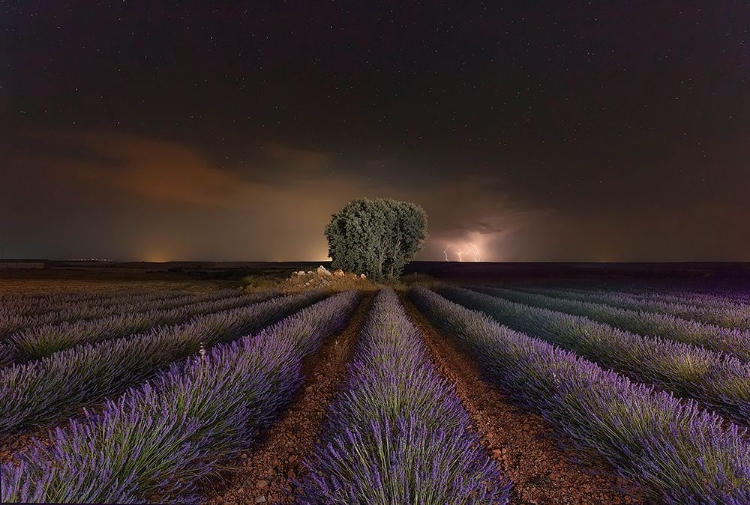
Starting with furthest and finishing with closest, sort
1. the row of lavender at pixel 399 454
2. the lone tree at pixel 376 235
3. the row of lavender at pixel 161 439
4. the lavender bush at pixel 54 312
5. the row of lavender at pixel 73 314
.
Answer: the lone tree at pixel 376 235 < the lavender bush at pixel 54 312 < the row of lavender at pixel 73 314 < the row of lavender at pixel 399 454 < the row of lavender at pixel 161 439

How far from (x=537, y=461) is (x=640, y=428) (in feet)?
2.77

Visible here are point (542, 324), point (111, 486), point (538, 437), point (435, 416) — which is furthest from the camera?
point (542, 324)

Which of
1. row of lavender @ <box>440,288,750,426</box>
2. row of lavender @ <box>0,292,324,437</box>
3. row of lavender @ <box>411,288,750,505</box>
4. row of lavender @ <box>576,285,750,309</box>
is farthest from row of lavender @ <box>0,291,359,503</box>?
row of lavender @ <box>576,285,750,309</box>

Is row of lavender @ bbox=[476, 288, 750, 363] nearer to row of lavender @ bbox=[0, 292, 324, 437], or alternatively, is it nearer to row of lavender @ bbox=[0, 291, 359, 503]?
row of lavender @ bbox=[0, 291, 359, 503]

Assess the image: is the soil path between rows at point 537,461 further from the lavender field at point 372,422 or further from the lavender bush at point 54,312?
the lavender bush at point 54,312

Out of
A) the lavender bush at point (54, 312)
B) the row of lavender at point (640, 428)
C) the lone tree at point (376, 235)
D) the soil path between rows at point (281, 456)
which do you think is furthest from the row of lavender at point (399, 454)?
the lone tree at point (376, 235)

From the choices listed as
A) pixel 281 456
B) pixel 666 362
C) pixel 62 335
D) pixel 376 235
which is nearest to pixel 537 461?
pixel 281 456

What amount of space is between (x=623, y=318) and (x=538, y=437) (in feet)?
23.1

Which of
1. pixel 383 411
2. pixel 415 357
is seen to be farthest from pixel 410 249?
pixel 383 411

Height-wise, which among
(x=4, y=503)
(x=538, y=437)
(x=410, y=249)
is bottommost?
(x=538, y=437)

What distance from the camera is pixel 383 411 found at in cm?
299

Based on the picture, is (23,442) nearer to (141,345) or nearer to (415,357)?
(141,345)

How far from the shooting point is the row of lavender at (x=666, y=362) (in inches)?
168

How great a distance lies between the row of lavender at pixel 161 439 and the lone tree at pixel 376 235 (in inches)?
922
